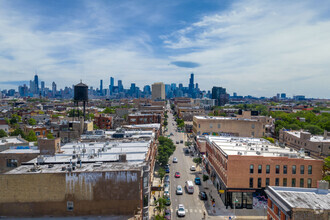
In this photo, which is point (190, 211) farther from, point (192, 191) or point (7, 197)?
point (7, 197)

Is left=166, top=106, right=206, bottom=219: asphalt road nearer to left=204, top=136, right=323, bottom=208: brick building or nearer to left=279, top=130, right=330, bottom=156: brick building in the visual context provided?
left=204, top=136, right=323, bottom=208: brick building

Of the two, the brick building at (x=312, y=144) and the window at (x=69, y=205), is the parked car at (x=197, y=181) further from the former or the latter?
the brick building at (x=312, y=144)

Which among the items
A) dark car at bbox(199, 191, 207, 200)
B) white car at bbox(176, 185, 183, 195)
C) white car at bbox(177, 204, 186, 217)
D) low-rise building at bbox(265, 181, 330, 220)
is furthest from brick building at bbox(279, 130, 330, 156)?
white car at bbox(177, 204, 186, 217)

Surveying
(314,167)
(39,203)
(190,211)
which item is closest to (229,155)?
(190,211)

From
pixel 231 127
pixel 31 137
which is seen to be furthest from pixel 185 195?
pixel 31 137

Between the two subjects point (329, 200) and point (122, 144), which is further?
point (122, 144)

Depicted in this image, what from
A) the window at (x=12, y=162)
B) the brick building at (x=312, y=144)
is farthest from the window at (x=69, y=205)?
the brick building at (x=312, y=144)

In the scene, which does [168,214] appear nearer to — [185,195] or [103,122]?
[185,195]
